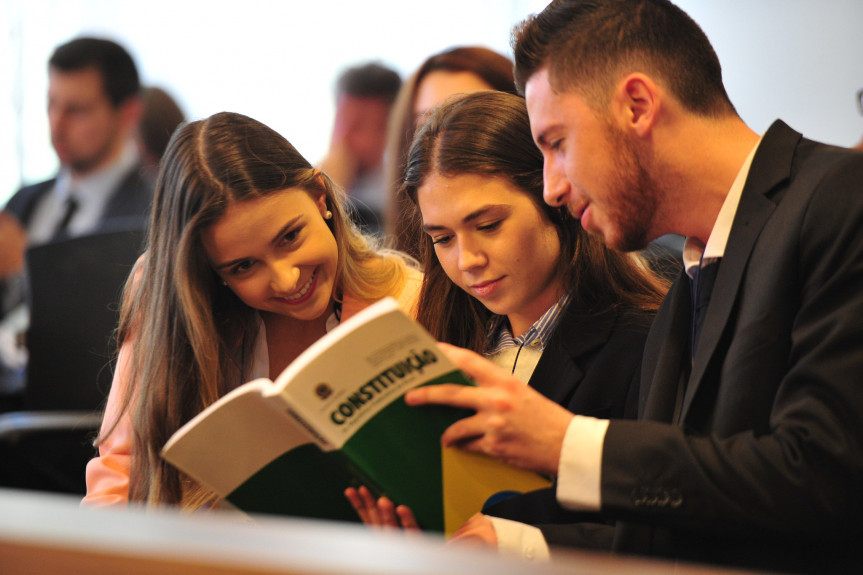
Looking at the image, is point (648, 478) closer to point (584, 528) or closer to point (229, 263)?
point (584, 528)

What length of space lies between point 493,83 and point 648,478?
1851mm

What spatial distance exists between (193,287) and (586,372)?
29.8 inches

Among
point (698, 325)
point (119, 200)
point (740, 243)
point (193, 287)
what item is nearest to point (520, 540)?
point (698, 325)

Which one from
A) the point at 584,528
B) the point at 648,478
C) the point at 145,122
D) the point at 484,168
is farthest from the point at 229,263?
the point at 145,122

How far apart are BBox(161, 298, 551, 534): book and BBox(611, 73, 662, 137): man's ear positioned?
1.39 feet

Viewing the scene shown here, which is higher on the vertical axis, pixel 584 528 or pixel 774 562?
pixel 774 562

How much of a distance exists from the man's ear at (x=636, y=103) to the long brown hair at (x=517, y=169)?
335 mm

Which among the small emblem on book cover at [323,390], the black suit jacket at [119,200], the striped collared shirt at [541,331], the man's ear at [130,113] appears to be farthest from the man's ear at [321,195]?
the man's ear at [130,113]

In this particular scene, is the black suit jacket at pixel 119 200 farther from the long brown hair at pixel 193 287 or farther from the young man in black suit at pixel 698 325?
the young man in black suit at pixel 698 325

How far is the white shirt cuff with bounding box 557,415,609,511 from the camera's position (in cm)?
100

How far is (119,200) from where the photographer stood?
3947 millimetres

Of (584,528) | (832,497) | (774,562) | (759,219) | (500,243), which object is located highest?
(759,219)

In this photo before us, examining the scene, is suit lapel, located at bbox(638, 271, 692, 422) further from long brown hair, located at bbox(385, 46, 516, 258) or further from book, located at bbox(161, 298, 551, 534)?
long brown hair, located at bbox(385, 46, 516, 258)

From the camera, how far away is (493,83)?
2.64 metres
